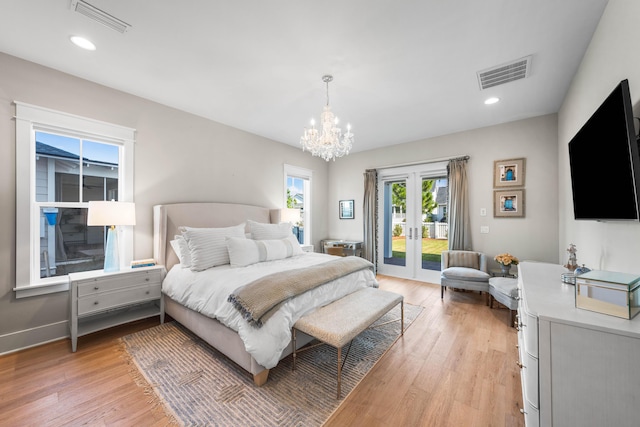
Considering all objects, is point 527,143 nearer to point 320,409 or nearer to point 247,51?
point 247,51

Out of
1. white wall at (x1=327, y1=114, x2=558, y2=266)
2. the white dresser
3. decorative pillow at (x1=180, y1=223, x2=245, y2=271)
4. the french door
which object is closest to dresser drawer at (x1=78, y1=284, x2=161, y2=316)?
decorative pillow at (x1=180, y1=223, x2=245, y2=271)

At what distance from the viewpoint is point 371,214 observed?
5285 mm

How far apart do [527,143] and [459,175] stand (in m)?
0.99

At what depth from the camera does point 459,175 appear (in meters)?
4.22

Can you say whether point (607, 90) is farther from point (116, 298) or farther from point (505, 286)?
point (116, 298)

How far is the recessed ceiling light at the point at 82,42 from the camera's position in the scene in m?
2.05

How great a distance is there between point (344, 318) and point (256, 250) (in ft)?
4.77

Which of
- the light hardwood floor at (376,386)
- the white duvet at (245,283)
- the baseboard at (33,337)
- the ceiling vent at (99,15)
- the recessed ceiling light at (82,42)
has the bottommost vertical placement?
the light hardwood floor at (376,386)

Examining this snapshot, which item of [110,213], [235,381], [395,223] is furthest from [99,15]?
[395,223]

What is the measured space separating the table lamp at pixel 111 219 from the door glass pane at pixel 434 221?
184 inches

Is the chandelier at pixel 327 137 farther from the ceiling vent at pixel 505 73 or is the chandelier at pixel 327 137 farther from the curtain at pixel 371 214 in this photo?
the curtain at pixel 371 214

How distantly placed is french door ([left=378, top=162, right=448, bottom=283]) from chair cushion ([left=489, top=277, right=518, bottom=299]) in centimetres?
137

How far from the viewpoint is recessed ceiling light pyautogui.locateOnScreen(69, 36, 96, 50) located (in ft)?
6.74

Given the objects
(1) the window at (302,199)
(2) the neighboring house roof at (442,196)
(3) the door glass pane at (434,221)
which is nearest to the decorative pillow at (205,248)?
(1) the window at (302,199)
